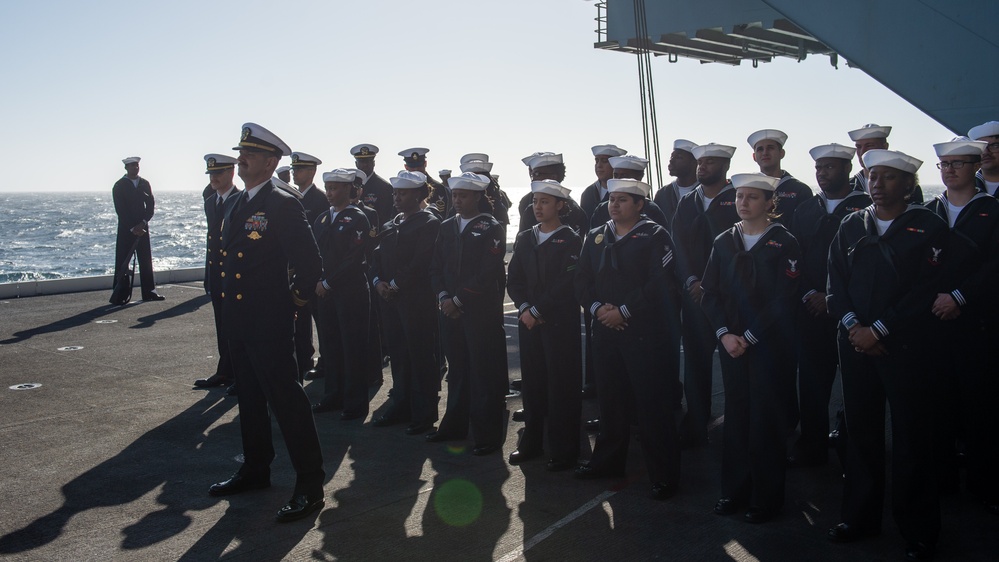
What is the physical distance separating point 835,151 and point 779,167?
731 mm

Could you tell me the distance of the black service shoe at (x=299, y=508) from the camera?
539 centimetres

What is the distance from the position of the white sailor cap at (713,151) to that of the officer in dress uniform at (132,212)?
34.9 ft

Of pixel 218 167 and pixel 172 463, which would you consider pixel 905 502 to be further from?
pixel 218 167

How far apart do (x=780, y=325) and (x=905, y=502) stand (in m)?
1.16

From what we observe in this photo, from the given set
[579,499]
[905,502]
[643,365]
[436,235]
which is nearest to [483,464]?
[579,499]

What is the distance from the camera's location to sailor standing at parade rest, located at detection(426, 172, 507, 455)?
22.8ft

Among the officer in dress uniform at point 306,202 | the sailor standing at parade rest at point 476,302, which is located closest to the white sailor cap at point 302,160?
the officer in dress uniform at point 306,202

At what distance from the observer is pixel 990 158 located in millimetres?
6203

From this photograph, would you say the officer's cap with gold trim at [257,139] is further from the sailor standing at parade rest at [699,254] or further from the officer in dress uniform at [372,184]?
the officer in dress uniform at [372,184]

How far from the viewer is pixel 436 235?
25.2 feet

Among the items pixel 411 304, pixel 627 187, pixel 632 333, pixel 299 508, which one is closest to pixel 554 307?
pixel 632 333

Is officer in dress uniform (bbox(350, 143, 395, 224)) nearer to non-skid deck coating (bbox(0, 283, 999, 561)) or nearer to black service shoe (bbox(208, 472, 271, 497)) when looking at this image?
non-skid deck coating (bbox(0, 283, 999, 561))

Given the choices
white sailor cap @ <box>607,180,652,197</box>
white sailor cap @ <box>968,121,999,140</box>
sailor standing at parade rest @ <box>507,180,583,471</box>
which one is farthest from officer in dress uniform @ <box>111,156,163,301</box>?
white sailor cap @ <box>968,121,999,140</box>

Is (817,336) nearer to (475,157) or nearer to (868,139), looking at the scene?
(868,139)
